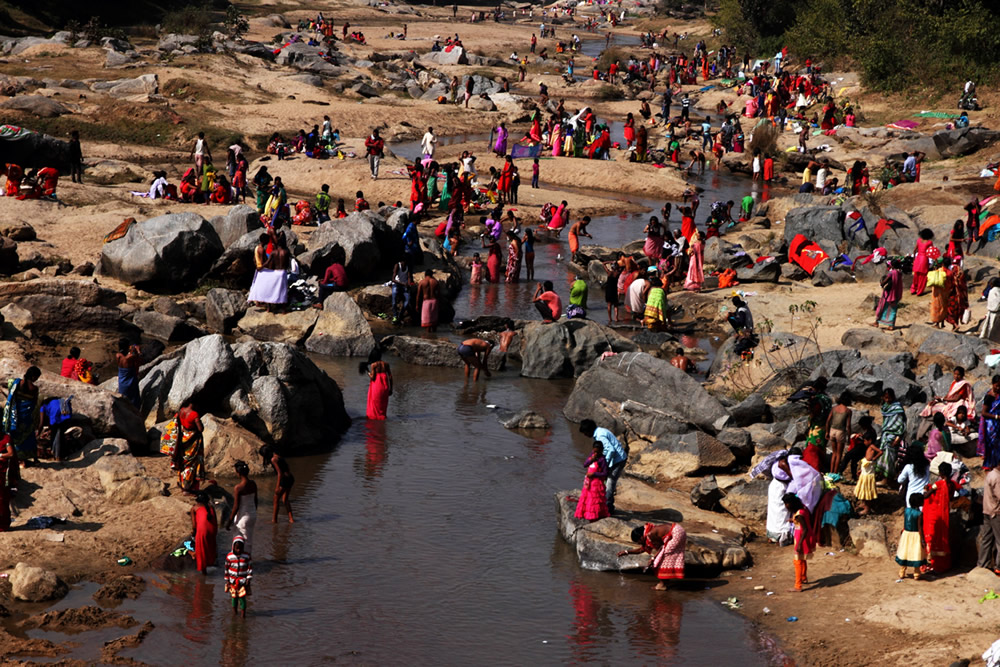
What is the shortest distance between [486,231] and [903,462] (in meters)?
17.8

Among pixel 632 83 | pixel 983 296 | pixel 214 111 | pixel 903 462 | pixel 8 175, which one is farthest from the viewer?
pixel 632 83

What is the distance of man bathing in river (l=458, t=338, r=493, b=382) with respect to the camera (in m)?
20.5

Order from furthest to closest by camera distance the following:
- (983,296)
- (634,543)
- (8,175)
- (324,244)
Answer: (8,175) < (324,244) < (983,296) < (634,543)

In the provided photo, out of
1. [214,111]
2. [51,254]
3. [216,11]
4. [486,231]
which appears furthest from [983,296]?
[216,11]

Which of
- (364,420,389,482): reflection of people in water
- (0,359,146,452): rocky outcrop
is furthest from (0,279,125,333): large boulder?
(364,420,389,482): reflection of people in water

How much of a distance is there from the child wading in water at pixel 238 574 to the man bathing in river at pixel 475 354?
9.46 metres

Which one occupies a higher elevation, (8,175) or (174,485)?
(8,175)

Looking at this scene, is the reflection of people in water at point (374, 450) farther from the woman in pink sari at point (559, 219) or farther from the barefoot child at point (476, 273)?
the woman in pink sari at point (559, 219)

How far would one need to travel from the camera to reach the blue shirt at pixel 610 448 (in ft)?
46.1

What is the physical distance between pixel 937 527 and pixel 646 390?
6.71 metres

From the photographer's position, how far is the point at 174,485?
1475 cm

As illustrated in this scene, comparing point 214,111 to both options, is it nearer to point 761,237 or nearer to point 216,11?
point 761,237

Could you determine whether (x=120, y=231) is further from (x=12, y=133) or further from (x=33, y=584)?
(x=33, y=584)

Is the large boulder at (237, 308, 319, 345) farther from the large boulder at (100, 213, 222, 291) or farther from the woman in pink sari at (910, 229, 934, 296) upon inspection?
the woman in pink sari at (910, 229, 934, 296)
